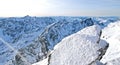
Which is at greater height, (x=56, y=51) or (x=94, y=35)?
(x=94, y=35)

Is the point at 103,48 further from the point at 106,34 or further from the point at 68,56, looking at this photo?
the point at 106,34

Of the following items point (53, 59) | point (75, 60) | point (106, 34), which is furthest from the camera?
point (106, 34)

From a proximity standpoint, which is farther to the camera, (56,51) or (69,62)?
(56,51)

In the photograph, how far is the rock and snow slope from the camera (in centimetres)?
1703

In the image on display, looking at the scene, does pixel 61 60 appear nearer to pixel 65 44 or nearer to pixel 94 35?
pixel 65 44

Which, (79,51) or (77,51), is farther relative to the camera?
(77,51)

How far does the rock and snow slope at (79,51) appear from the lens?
Answer: 1703 cm

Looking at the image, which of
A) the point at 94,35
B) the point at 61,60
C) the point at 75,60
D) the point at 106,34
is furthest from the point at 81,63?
the point at 106,34

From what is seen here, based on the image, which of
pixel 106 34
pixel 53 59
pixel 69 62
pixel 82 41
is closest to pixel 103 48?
pixel 82 41

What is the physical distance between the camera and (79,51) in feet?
57.7

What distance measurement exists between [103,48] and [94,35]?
6.13 feet

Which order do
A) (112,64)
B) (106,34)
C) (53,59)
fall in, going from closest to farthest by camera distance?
(112,64) → (53,59) → (106,34)

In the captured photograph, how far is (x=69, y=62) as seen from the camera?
17.4 metres

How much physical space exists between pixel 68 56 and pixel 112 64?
3410mm
